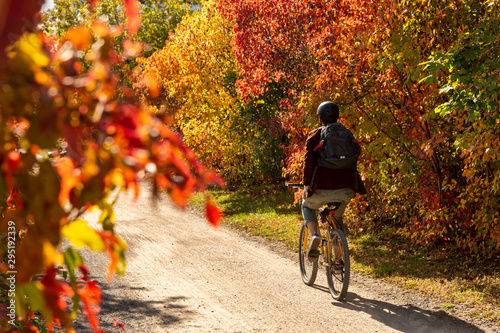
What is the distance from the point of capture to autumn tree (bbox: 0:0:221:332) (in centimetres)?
96

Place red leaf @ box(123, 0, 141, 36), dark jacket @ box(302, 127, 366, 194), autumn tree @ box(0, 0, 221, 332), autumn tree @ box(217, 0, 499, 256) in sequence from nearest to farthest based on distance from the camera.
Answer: autumn tree @ box(0, 0, 221, 332) → red leaf @ box(123, 0, 141, 36) → dark jacket @ box(302, 127, 366, 194) → autumn tree @ box(217, 0, 499, 256)

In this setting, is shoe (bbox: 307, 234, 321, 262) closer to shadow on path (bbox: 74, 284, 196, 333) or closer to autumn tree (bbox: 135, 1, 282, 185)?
shadow on path (bbox: 74, 284, 196, 333)

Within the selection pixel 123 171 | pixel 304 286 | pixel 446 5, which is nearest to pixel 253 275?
pixel 304 286

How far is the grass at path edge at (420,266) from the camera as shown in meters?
5.82

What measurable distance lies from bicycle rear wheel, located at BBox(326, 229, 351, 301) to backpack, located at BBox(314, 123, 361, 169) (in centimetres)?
83

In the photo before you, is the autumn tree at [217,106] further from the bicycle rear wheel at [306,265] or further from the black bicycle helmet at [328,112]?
the black bicycle helmet at [328,112]

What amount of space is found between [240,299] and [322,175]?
181cm

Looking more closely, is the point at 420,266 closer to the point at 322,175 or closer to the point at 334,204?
the point at 334,204

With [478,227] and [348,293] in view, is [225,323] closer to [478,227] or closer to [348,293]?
[348,293]

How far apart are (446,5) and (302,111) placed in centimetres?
299

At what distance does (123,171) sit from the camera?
1.05 m

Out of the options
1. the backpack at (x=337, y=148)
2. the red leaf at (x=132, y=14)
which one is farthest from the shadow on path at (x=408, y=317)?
the red leaf at (x=132, y=14)

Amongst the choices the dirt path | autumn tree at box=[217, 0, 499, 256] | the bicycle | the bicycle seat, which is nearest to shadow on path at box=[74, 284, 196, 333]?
the dirt path

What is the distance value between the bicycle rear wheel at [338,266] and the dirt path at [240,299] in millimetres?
142
